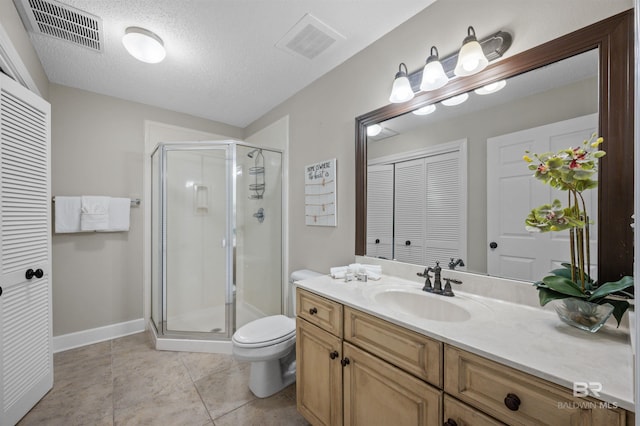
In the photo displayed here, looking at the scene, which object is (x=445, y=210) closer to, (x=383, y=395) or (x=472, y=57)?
(x=472, y=57)

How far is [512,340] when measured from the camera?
82 cm

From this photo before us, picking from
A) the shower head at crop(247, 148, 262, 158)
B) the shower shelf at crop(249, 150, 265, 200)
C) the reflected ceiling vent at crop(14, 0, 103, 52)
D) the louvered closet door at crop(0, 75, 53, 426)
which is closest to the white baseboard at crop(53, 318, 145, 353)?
the louvered closet door at crop(0, 75, 53, 426)

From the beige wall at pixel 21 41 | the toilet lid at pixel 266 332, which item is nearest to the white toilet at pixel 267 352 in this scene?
the toilet lid at pixel 266 332

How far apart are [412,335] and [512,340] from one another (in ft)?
1.01

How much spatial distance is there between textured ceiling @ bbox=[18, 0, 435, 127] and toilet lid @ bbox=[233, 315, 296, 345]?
81.2 inches

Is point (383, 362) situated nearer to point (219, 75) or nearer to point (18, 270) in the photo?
point (18, 270)

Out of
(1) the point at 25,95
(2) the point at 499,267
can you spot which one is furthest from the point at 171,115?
(2) the point at 499,267

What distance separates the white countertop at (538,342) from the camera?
0.63 meters

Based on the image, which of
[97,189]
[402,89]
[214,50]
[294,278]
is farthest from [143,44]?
[294,278]

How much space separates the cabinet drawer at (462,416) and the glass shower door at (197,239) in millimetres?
2083

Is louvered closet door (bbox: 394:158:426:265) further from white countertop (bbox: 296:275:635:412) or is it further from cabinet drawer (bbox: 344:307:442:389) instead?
cabinet drawer (bbox: 344:307:442:389)

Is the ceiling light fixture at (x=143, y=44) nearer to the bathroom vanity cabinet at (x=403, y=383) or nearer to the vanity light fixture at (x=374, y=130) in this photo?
the vanity light fixture at (x=374, y=130)

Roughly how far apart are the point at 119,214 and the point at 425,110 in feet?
9.67

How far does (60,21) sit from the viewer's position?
→ 162 cm
